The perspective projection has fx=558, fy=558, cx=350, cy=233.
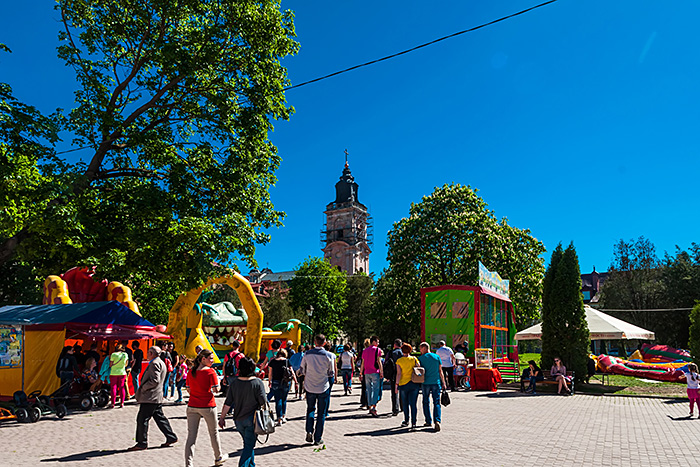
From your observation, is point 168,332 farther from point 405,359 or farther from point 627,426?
point 627,426

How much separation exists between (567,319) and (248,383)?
62.0 ft

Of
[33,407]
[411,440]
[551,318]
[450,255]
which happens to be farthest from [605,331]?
[33,407]

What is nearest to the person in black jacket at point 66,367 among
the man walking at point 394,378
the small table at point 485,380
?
the man walking at point 394,378

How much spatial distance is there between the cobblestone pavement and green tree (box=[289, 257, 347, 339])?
4625 cm

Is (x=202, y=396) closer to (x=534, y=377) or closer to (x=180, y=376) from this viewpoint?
(x=180, y=376)

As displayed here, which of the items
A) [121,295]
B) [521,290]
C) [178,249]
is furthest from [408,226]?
[178,249]

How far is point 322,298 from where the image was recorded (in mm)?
61906

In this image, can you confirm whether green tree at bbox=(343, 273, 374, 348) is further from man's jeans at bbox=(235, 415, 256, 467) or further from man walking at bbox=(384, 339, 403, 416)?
man's jeans at bbox=(235, 415, 256, 467)

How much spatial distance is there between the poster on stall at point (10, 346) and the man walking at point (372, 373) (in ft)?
31.7

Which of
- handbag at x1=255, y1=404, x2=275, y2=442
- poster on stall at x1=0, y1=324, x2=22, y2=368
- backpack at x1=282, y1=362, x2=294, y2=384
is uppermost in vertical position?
poster on stall at x1=0, y1=324, x2=22, y2=368

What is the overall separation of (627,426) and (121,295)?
16995 millimetres

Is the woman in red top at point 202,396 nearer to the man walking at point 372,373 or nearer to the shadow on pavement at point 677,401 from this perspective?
the man walking at point 372,373

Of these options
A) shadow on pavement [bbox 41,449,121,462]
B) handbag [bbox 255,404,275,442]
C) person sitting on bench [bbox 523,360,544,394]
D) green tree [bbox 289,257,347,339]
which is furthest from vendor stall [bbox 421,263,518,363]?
green tree [bbox 289,257,347,339]

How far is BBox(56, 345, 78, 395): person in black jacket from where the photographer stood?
48.4ft
